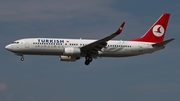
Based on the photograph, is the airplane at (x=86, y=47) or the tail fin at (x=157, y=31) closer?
the airplane at (x=86, y=47)

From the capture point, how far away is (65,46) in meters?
67.7

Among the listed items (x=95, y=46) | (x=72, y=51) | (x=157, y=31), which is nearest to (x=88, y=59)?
(x=95, y=46)

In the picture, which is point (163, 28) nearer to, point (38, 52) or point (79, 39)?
point (79, 39)

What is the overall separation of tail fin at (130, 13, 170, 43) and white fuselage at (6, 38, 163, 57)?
79.4 inches

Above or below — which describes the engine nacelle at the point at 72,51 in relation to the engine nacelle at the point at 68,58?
above

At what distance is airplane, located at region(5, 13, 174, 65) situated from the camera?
219 ft

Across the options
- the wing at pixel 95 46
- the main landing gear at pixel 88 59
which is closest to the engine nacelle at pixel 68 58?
the main landing gear at pixel 88 59

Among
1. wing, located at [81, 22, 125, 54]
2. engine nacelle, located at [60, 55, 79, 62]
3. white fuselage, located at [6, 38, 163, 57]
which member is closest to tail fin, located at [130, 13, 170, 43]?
white fuselage, located at [6, 38, 163, 57]

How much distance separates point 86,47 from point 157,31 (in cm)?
1372

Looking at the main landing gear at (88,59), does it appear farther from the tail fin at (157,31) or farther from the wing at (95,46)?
the tail fin at (157,31)

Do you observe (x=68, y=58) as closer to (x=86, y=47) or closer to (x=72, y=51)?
(x=72, y=51)

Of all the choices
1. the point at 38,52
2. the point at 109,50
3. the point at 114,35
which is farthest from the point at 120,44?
the point at 38,52

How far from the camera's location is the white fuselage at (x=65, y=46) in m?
66.8

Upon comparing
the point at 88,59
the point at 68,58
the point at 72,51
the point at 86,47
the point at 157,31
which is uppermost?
the point at 157,31
